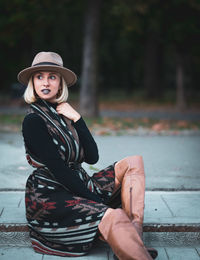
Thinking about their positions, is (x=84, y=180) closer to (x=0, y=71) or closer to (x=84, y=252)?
(x=84, y=252)

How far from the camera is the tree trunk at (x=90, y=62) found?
13.1 metres

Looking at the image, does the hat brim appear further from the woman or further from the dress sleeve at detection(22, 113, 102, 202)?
the dress sleeve at detection(22, 113, 102, 202)

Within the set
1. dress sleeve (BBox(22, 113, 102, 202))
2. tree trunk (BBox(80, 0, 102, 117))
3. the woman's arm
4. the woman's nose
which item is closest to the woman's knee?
the woman's arm

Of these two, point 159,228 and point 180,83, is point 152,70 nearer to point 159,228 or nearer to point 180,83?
point 180,83

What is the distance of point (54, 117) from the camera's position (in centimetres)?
348

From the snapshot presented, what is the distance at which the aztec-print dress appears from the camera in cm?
326

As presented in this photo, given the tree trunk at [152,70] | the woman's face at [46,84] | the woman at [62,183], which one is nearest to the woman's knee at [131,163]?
the woman at [62,183]

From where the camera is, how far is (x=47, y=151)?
325cm

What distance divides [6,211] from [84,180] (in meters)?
0.99

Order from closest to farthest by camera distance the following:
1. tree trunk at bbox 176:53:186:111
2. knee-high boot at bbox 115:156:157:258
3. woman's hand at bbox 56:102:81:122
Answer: knee-high boot at bbox 115:156:157:258
woman's hand at bbox 56:102:81:122
tree trunk at bbox 176:53:186:111

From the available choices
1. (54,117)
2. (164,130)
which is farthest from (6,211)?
(164,130)

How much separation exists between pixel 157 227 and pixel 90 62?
1006cm

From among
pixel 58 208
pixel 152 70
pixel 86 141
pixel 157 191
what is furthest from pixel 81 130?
pixel 152 70

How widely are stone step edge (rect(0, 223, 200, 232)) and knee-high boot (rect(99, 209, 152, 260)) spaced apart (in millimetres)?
740
